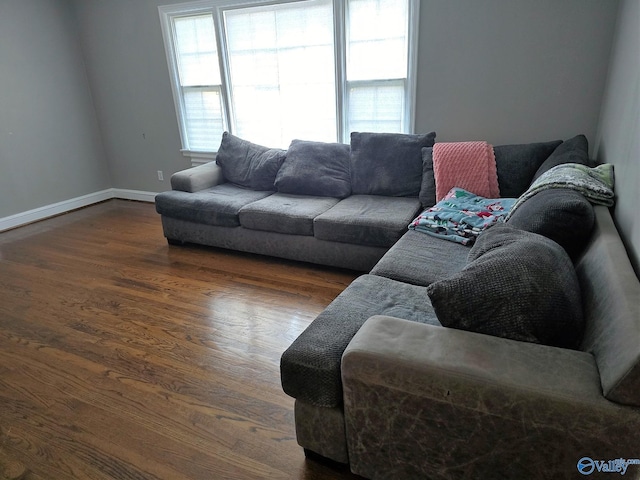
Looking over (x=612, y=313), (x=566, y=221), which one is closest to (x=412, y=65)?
(x=566, y=221)

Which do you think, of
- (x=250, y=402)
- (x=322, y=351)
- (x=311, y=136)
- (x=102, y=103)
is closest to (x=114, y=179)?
(x=102, y=103)

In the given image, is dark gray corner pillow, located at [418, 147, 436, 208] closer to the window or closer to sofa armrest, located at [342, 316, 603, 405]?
the window

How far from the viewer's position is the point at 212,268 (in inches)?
126

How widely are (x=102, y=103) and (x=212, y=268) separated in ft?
10.6

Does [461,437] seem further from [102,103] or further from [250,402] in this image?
[102,103]

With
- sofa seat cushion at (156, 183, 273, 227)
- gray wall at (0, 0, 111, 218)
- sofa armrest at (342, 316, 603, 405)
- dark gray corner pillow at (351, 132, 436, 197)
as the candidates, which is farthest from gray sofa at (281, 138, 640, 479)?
gray wall at (0, 0, 111, 218)

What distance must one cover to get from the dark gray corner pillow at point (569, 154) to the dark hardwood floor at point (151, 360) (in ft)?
4.94

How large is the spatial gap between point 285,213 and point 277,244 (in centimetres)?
27

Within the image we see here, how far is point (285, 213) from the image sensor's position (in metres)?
3.06

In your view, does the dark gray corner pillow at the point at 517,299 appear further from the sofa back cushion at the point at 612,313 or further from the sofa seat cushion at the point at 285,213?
the sofa seat cushion at the point at 285,213

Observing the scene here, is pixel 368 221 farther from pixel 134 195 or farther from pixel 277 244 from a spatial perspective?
pixel 134 195

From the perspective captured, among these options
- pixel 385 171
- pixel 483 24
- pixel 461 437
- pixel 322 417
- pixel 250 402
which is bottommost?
pixel 250 402

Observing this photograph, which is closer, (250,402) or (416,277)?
(250,402)

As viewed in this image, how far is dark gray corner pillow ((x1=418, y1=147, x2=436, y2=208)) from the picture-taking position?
2941mm
